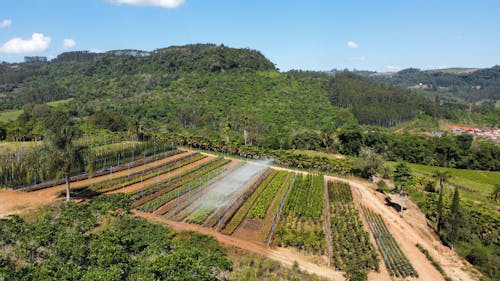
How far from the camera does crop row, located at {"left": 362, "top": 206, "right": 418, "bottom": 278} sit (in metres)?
24.2

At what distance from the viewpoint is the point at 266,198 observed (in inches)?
1443

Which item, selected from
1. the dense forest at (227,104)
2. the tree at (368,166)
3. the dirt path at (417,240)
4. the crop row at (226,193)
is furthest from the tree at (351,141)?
the dirt path at (417,240)

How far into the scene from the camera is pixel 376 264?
24.1m

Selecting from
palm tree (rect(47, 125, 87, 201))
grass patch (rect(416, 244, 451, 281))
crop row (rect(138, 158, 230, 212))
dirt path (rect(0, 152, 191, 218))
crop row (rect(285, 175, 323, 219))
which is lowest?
grass patch (rect(416, 244, 451, 281))

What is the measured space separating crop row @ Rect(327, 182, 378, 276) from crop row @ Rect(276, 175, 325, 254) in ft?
4.07

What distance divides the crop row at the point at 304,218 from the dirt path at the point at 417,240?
5188 mm

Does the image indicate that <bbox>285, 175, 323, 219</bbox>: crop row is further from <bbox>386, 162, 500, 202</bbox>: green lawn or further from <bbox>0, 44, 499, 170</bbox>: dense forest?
<bbox>0, 44, 499, 170</bbox>: dense forest

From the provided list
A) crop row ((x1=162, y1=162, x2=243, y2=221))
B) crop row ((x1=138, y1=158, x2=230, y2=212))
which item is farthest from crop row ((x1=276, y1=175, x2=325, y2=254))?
crop row ((x1=138, y1=158, x2=230, y2=212))

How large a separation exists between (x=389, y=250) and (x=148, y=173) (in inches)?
1191

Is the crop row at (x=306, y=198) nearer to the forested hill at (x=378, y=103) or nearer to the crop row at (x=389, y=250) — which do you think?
the crop row at (x=389, y=250)

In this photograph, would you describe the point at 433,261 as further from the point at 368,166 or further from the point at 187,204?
the point at 187,204

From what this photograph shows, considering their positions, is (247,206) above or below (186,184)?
below

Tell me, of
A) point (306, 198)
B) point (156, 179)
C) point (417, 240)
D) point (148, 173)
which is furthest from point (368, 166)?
point (148, 173)

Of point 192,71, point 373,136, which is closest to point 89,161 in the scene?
point 373,136
